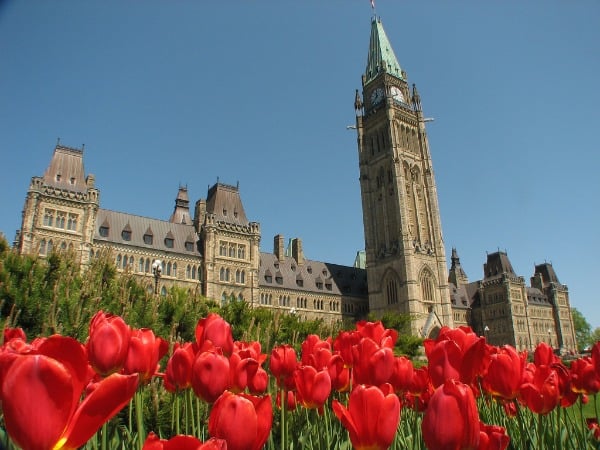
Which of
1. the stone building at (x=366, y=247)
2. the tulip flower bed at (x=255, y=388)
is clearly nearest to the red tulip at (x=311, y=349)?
the tulip flower bed at (x=255, y=388)

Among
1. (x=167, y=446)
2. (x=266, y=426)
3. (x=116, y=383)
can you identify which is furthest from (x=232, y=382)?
(x=116, y=383)

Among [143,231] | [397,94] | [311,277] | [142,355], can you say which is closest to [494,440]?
[142,355]

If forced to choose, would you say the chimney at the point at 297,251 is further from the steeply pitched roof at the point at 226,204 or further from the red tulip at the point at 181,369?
the red tulip at the point at 181,369

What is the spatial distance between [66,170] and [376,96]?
4472cm

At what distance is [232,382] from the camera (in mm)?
2426

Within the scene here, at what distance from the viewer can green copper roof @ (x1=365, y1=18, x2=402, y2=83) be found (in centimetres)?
6694

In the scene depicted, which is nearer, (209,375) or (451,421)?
(451,421)

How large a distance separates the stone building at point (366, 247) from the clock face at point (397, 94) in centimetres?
22

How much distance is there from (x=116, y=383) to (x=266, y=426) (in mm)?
646

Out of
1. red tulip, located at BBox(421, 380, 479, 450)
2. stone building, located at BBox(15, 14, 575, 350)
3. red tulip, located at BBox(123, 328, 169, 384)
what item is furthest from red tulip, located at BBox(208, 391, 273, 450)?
stone building, located at BBox(15, 14, 575, 350)

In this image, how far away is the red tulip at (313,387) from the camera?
252 centimetres

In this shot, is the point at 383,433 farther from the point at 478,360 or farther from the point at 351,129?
the point at 351,129

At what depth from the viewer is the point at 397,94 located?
63969mm

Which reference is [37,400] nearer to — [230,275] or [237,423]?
[237,423]
